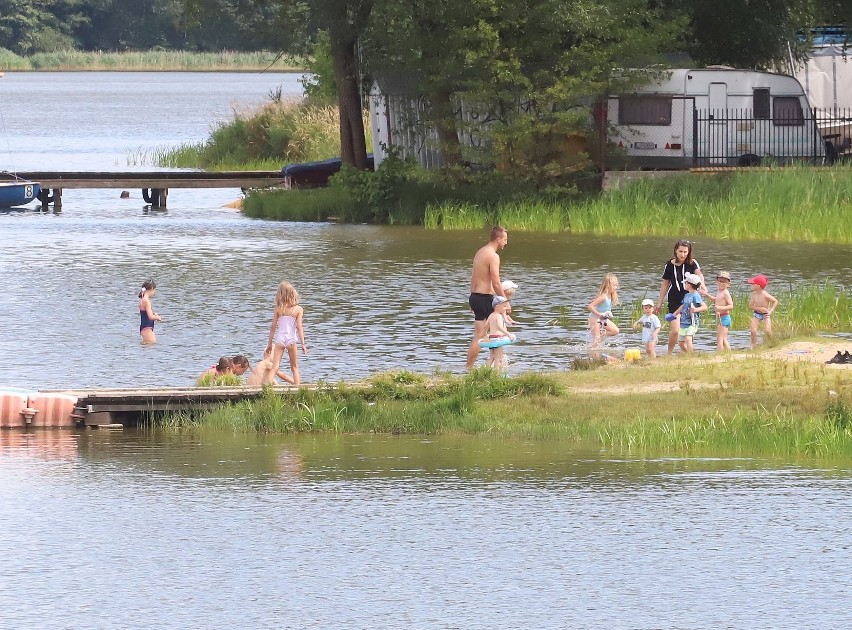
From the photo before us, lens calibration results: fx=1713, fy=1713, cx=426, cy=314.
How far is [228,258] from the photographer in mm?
34844

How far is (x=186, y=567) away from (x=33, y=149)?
2732 inches

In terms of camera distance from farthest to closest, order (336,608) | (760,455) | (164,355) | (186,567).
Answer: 1. (164,355)
2. (760,455)
3. (186,567)
4. (336,608)

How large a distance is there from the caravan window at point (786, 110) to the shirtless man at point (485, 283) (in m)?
22.5

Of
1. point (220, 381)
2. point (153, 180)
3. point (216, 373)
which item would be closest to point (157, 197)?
point (153, 180)

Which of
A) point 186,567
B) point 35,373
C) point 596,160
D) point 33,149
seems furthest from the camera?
point 33,149

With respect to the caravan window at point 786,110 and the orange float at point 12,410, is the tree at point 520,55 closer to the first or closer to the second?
the caravan window at point 786,110

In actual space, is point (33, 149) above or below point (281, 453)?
above

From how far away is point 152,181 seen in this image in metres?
47.8

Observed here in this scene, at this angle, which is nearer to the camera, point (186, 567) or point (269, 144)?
point (186, 567)

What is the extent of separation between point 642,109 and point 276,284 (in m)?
14.4

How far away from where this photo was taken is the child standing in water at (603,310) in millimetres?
21455

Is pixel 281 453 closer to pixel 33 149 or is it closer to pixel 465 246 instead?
Answer: pixel 465 246

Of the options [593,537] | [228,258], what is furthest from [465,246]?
[593,537]

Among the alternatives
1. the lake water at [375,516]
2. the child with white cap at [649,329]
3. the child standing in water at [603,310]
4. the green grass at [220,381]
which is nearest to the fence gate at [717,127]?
the lake water at [375,516]
